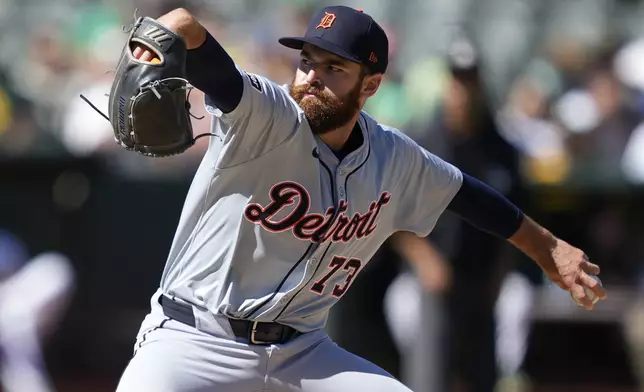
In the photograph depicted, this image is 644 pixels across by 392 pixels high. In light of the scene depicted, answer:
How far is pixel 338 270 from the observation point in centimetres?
390

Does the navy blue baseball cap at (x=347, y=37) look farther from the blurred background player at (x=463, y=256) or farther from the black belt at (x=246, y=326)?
the blurred background player at (x=463, y=256)

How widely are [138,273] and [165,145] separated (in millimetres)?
4666

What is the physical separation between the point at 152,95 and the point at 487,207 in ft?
5.07

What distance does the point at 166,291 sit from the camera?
3752 mm

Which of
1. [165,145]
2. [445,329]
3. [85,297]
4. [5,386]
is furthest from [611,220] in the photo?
[165,145]

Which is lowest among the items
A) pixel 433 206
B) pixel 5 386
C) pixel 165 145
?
pixel 5 386

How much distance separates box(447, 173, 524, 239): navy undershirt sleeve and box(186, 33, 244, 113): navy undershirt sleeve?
1.21 metres

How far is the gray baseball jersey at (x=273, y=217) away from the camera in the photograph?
3490 millimetres

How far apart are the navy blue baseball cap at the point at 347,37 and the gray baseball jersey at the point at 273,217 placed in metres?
0.20

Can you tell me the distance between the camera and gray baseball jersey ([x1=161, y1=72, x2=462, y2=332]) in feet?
11.5

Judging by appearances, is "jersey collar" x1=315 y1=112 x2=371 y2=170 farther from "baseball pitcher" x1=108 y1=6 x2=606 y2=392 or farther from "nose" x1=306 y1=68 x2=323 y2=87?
"nose" x1=306 y1=68 x2=323 y2=87

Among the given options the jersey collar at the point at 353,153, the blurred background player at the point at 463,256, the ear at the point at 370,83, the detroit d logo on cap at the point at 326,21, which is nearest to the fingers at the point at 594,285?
the jersey collar at the point at 353,153

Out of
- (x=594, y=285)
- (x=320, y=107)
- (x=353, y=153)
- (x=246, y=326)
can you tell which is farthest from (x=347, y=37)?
(x=594, y=285)

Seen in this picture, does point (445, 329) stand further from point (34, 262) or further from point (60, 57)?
point (60, 57)
